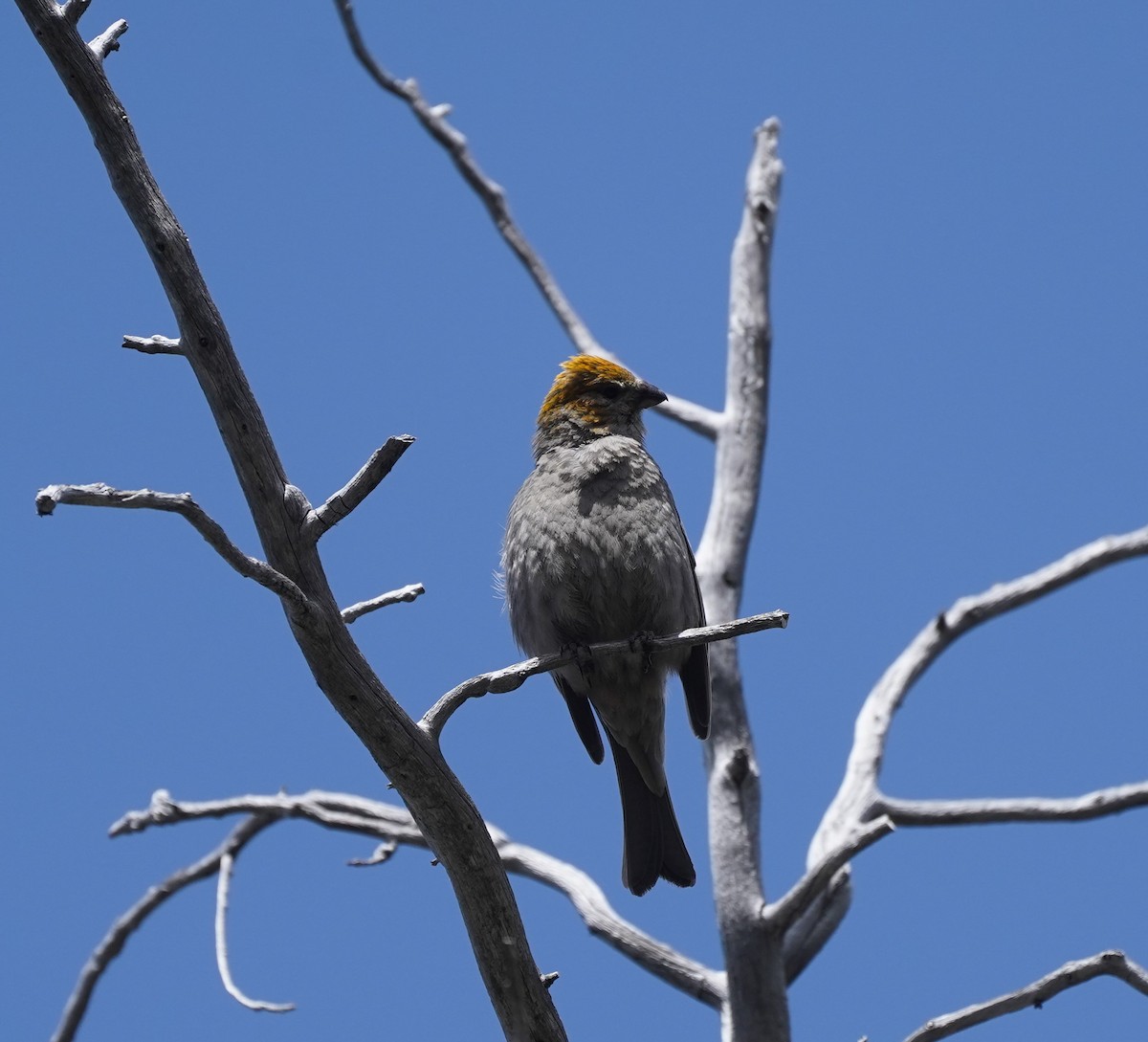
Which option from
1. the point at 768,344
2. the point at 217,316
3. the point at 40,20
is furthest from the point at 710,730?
the point at 40,20

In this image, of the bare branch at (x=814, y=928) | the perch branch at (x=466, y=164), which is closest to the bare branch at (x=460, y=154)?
the perch branch at (x=466, y=164)

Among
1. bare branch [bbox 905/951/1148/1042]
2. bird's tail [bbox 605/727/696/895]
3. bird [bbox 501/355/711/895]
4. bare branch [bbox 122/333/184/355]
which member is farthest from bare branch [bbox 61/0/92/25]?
bare branch [bbox 905/951/1148/1042]

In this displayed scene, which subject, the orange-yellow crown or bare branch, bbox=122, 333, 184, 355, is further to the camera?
the orange-yellow crown

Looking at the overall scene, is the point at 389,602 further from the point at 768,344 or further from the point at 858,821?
the point at 768,344

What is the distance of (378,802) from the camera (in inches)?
240

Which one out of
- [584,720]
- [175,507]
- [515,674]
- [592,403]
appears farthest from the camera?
[592,403]

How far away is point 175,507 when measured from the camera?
9.95ft

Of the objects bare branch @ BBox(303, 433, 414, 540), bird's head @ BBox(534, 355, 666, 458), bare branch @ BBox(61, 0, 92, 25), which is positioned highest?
bird's head @ BBox(534, 355, 666, 458)

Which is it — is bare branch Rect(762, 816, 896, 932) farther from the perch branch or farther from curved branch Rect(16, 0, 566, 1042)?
the perch branch

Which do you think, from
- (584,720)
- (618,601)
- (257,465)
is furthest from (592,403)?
(257,465)

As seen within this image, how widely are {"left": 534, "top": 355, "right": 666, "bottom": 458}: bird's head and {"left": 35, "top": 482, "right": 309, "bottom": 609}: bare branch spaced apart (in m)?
2.62

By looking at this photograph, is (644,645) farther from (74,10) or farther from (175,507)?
(74,10)

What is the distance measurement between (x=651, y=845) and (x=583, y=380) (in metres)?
2.01

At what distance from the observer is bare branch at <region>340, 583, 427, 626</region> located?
3.74 metres
